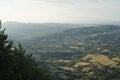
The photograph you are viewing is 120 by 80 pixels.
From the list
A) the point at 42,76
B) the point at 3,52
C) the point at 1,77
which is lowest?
the point at 42,76

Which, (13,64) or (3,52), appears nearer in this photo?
(3,52)

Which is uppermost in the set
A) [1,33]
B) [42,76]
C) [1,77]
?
[1,33]

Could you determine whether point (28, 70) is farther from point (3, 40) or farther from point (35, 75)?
point (3, 40)

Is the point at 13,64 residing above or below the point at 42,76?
above

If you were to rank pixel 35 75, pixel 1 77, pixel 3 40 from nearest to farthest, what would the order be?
pixel 1 77
pixel 3 40
pixel 35 75

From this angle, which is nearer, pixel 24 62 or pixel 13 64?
pixel 13 64

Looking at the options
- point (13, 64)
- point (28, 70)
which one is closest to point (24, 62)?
point (28, 70)

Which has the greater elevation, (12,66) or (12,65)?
(12,65)

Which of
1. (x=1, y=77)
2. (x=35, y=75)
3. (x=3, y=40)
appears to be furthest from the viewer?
(x=35, y=75)

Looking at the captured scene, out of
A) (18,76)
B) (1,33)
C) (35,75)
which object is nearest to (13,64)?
(18,76)
